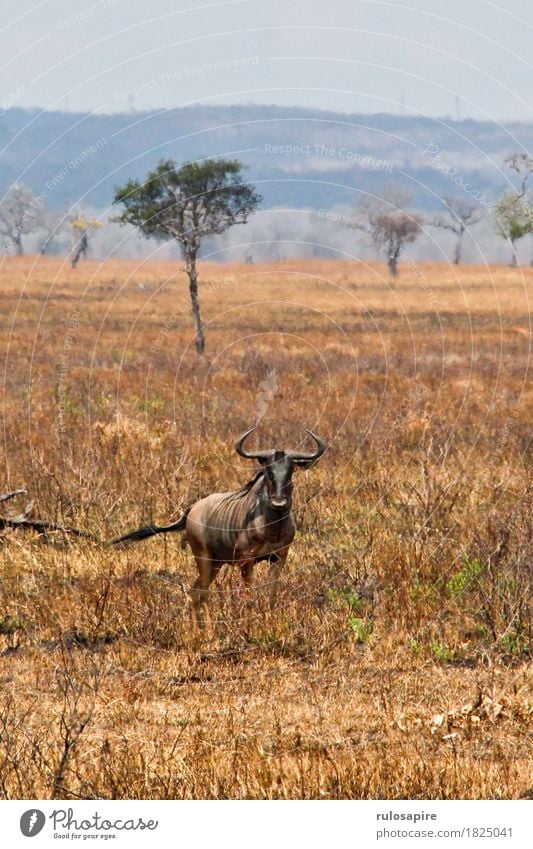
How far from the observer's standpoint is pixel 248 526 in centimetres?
989

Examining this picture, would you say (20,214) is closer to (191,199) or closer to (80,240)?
(191,199)

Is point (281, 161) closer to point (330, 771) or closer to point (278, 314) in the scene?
point (278, 314)

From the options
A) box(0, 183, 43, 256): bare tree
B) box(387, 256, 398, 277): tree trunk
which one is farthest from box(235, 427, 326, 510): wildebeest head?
box(387, 256, 398, 277): tree trunk

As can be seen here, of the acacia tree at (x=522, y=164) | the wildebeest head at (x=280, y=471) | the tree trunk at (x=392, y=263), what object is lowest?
the wildebeest head at (x=280, y=471)

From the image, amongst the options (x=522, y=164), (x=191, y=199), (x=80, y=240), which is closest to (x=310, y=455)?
(x=191, y=199)

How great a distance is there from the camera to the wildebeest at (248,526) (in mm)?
9703

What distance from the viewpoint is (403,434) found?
59.6 ft

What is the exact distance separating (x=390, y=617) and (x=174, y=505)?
11.3 ft

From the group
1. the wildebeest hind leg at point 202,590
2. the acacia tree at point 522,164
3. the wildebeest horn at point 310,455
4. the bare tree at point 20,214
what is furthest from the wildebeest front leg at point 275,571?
the acacia tree at point 522,164

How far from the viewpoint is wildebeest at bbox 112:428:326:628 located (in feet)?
31.8

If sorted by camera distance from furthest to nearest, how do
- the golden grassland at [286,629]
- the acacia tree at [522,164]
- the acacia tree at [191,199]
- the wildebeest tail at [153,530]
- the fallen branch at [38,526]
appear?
the acacia tree at [191,199], the acacia tree at [522,164], the fallen branch at [38,526], the wildebeest tail at [153,530], the golden grassland at [286,629]

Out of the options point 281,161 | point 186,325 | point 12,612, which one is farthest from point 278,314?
point 281,161

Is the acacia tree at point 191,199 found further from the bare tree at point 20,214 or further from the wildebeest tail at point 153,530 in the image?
the wildebeest tail at point 153,530

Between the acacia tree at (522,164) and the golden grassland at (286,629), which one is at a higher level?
the acacia tree at (522,164)
